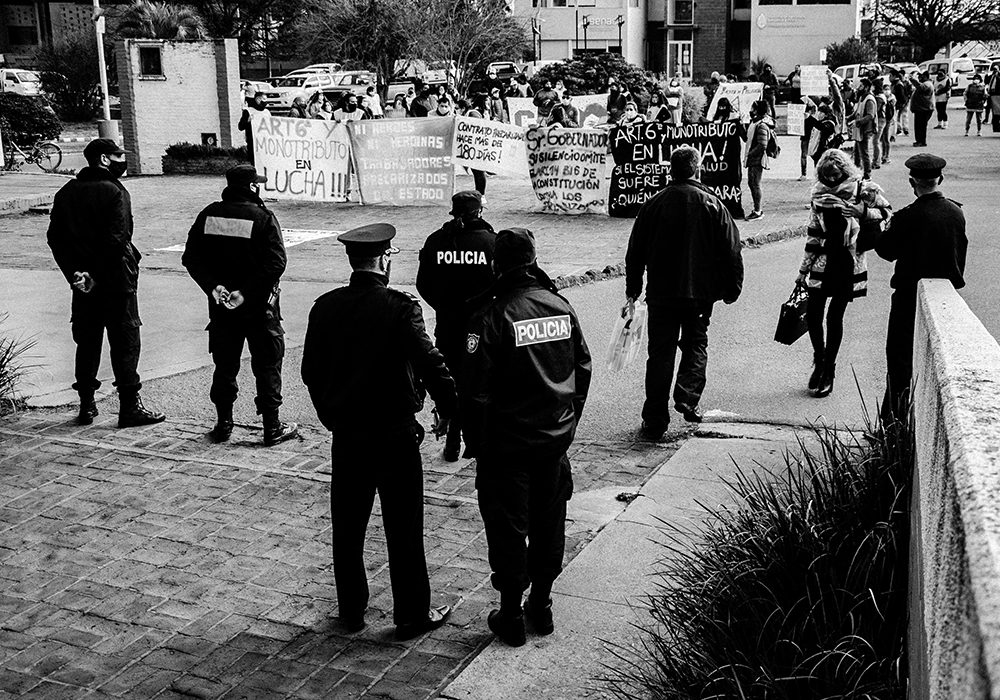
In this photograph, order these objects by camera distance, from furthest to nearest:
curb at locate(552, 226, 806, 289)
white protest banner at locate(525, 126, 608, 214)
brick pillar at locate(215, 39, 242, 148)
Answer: brick pillar at locate(215, 39, 242, 148), white protest banner at locate(525, 126, 608, 214), curb at locate(552, 226, 806, 289)

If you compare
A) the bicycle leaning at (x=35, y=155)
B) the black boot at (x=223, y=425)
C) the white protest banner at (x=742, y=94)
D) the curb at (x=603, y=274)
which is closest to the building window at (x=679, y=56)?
the white protest banner at (x=742, y=94)

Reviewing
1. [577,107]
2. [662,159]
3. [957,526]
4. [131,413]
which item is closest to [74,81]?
[577,107]

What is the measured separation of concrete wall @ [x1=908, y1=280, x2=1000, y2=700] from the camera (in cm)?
189

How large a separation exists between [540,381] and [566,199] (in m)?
13.1

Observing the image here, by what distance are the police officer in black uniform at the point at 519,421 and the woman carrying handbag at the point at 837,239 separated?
391cm

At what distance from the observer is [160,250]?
15.1m

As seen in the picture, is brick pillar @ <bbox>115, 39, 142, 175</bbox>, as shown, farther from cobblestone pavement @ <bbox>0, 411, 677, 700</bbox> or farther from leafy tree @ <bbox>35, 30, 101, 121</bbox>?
leafy tree @ <bbox>35, 30, 101, 121</bbox>

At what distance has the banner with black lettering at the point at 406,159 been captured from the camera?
60.0ft

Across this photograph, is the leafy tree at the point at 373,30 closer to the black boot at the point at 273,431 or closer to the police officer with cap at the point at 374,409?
the black boot at the point at 273,431

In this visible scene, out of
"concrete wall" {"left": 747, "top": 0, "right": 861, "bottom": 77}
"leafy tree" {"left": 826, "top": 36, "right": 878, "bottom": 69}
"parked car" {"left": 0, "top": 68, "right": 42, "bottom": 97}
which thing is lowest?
"parked car" {"left": 0, "top": 68, "right": 42, "bottom": 97}

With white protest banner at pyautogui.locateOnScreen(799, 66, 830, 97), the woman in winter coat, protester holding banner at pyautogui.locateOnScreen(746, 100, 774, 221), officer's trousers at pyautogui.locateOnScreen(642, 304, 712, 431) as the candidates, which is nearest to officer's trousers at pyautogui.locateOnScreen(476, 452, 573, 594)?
officer's trousers at pyautogui.locateOnScreen(642, 304, 712, 431)

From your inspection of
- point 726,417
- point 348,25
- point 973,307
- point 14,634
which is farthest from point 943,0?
point 14,634

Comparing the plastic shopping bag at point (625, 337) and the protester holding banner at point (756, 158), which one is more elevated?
Result: the protester holding banner at point (756, 158)

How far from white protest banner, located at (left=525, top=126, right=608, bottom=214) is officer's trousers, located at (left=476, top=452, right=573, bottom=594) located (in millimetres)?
12787
